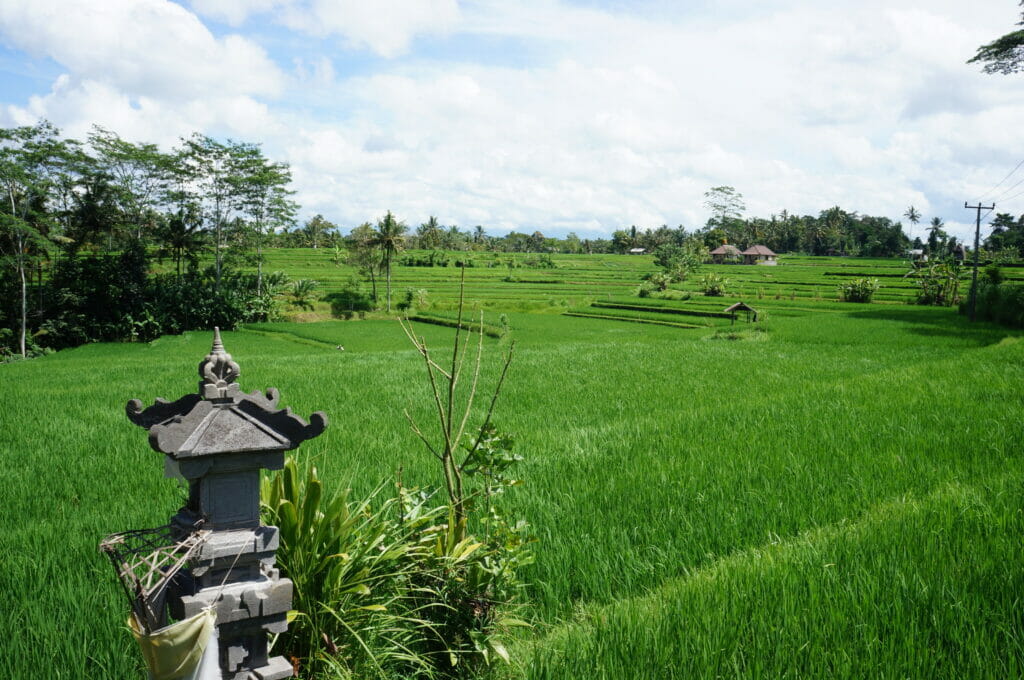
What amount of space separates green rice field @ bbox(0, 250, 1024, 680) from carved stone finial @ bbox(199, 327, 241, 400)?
4.48 feet

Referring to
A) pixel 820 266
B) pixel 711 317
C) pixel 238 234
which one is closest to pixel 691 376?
pixel 711 317

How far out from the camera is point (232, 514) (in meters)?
2.07

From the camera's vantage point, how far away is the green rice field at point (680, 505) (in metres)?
2.70

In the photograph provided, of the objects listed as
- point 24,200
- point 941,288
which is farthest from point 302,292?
point 941,288

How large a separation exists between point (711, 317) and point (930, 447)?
2512 cm

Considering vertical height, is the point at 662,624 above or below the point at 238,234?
below

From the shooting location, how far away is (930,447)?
Answer: 20.6ft

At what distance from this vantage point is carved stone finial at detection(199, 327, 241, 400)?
79.7 inches

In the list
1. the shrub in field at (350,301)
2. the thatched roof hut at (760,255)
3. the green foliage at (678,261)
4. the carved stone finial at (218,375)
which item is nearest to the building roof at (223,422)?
the carved stone finial at (218,375)

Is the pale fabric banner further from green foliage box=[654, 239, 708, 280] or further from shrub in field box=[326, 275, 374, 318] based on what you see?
green foliage box=[654, 239, 708, 280]

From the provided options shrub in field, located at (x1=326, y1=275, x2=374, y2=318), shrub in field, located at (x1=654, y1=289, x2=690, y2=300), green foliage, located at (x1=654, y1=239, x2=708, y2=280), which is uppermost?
green foliage, located at (x1=654, y1=239, x2=708, y2=280)

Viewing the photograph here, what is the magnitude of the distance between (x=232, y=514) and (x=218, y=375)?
0.45 meters

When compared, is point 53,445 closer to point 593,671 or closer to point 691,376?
point 593,671

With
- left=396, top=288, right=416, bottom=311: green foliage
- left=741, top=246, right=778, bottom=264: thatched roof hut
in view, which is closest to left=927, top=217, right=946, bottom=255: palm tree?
left=741, top=246, right=778, bottom=264: thatched roof hut
